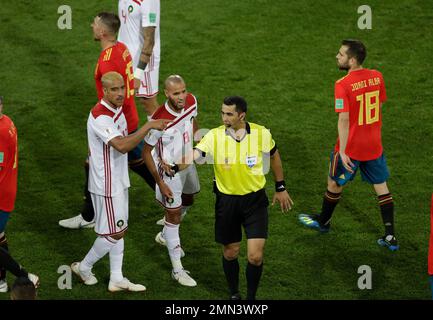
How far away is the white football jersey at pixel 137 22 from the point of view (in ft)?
35.3

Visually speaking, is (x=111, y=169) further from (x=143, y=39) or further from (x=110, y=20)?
(x=143, y=39)

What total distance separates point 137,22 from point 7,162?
3.13 metres

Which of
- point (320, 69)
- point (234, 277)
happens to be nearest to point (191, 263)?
point (234, 277)

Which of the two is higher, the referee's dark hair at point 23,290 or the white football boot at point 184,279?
the referee's dark hair at point 23,290

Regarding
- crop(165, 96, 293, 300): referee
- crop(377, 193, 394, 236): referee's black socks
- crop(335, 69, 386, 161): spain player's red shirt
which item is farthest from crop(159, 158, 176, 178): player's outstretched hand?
crop(377, 193, 394, 236): referee's black socks

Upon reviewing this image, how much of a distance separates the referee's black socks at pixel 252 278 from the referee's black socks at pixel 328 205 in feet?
5.84

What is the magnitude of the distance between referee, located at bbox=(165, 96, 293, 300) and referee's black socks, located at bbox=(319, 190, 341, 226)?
159 centimetres

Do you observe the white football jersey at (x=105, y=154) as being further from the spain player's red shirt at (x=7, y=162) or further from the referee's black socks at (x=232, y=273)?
the referee's black socks at (x=232, y=273)

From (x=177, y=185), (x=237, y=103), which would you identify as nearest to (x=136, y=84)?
(x=177, y=185)

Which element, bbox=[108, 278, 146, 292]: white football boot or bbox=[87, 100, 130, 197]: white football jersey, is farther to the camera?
bbox=[108, 278, 146, 292]: white football boot

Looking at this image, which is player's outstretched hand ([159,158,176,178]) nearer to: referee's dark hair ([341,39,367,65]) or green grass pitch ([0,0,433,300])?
green grass pitch ([0,0,433,300])

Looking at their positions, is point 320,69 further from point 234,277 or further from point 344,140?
point 234,277

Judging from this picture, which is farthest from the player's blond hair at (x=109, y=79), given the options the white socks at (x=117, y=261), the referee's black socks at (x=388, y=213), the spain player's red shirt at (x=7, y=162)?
the referee's black socks at (x=388, y=213)

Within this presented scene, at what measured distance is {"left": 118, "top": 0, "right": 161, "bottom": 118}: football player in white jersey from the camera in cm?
1074
